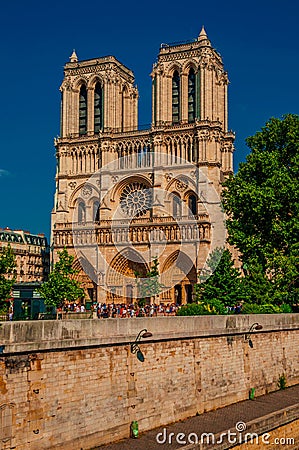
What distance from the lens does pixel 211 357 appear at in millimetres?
18938

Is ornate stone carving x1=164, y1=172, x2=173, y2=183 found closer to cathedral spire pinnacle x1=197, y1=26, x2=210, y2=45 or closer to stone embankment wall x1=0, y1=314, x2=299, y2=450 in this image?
cathedral spire pinnacle x1=197, y1=26, x2=210, y2=45

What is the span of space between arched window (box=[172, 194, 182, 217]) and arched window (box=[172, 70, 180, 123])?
6.71 m

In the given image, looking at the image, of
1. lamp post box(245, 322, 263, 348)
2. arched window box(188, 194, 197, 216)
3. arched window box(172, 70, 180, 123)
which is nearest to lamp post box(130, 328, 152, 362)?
lamp post box(245, 322, 263, 348)

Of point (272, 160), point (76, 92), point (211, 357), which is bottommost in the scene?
point (211, 357)

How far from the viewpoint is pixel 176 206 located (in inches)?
1960

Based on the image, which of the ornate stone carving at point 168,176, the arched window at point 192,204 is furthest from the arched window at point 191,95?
the arched window at point 192,204

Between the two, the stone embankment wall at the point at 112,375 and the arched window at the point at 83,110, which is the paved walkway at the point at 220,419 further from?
the arched window at the point at 83,110

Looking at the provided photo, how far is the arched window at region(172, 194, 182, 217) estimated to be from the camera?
49.4m

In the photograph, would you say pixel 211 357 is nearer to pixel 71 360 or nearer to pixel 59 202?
pixel 71 360

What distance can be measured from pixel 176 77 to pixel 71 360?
41.4 metres

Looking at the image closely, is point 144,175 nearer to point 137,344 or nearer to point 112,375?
point 137,344

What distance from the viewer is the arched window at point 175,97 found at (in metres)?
51.9

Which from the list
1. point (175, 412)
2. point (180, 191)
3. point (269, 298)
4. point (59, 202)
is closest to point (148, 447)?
point (175, 412)

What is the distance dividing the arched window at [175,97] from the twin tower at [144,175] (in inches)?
3.3
